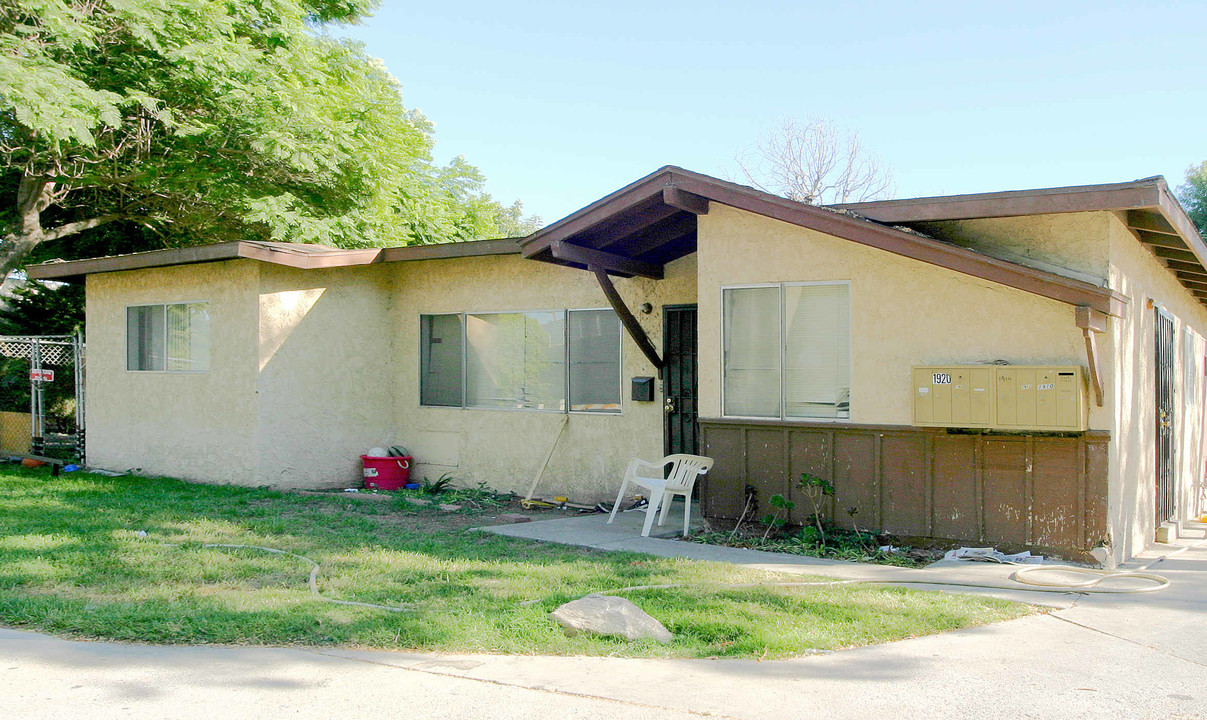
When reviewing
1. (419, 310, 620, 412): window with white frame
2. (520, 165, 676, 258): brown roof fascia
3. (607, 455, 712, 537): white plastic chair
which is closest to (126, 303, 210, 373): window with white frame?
(419, 310, 620, 412): window with white frame

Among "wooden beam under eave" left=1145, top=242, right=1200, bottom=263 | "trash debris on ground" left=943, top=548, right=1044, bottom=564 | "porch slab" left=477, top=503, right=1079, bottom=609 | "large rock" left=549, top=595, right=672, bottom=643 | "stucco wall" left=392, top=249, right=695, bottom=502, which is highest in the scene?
"wooden beam under eave" left=1145, top=242, right=1200, bottom=263

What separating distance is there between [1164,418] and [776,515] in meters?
4.30

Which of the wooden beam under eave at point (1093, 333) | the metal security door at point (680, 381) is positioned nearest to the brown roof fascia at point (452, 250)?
the metal security door at point (680, 381)

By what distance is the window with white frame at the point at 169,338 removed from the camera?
11820 millimetres

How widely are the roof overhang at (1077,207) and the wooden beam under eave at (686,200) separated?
1312 mm

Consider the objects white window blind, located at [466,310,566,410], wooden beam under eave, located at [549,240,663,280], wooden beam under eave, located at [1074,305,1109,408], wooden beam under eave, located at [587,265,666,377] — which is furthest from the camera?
white window blind, located at [466,310,566,410]

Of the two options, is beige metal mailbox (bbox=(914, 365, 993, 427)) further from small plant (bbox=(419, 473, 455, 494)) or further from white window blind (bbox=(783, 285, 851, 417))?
small plant (bbox=(419, 473, 455, 494))

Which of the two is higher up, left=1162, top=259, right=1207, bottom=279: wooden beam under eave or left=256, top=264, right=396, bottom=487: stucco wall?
left=1162, top=259, right=1207, bottom=279: wooden beam under eave

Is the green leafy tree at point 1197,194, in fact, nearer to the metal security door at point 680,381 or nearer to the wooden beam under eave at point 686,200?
the metal security door at point 680,381

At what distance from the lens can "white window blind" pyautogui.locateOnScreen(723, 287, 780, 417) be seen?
8.28 metres

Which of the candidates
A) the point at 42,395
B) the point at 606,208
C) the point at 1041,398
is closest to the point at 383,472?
the point at 606,208

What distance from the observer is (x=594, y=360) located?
423 inches

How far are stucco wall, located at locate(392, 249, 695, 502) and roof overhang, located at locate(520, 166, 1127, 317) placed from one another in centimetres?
80

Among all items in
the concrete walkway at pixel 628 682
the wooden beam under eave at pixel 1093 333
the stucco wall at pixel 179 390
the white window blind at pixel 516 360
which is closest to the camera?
the concrete walkway at pixel 628 682
